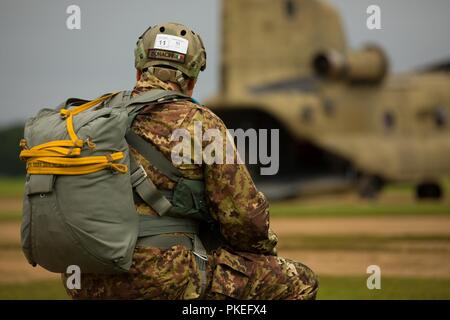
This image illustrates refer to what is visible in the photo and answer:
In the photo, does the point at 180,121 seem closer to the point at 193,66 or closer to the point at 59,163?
the point at 193,66

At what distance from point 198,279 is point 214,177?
2.07ft

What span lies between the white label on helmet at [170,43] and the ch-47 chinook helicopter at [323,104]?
23.6m

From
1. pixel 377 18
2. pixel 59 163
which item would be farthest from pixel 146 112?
pixel 377 18

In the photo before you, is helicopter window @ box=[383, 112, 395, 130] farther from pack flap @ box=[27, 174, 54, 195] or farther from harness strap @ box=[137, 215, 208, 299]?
pack flap @ box=[27, 174, 54, 195]

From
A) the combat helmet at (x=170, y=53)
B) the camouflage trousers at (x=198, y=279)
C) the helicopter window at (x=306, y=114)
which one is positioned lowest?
the helicopter window at (x=306, y=114)

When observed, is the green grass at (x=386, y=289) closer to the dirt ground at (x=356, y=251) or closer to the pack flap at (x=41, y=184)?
the dirt ground at (x=356, y=251)

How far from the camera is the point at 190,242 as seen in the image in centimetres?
554

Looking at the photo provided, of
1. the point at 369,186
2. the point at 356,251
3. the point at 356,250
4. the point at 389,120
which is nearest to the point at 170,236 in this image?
the point at 356,251

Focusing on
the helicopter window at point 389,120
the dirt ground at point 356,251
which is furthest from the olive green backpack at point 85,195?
the helicopter window at point 389,120

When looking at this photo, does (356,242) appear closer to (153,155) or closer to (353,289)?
(353,289)

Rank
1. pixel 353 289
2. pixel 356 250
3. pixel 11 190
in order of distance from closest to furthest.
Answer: pixel 353 289 → pixel 356 250 → pixel 11 190

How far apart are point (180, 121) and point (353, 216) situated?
58.0ft

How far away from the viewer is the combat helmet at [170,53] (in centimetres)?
567

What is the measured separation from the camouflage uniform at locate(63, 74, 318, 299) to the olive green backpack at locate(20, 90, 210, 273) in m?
0.15
